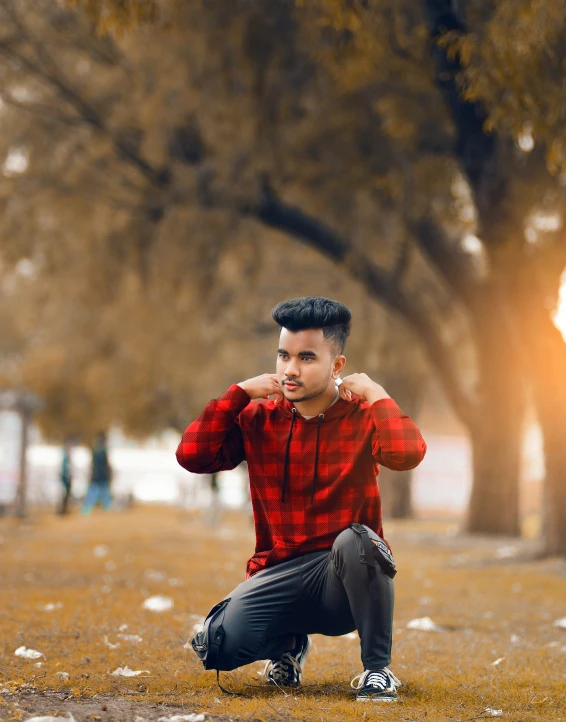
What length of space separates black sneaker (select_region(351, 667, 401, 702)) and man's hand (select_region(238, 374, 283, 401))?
115 cm

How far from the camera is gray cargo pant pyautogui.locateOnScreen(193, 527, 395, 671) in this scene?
387 centimetres

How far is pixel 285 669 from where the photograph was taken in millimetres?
4316

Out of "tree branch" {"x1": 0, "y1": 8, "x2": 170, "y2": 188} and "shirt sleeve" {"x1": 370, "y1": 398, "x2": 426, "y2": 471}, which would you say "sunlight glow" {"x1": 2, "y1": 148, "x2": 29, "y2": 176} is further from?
"shirt sleeve" {"x1": 370, "y1": 398, "x2": 426, "y2": 471}

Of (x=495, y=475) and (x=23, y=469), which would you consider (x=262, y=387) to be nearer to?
(x=495, y=475)

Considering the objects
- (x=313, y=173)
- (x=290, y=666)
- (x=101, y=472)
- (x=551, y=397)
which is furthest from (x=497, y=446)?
(x=290, y=666)

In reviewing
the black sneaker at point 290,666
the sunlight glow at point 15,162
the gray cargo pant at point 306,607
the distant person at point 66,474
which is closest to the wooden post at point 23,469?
the distant person at point 66,474

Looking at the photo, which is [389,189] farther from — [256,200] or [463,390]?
[463,390]

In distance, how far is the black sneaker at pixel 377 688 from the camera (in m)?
3.95

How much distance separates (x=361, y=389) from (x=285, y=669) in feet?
4.14

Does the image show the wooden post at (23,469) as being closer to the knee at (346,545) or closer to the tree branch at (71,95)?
the tree branch at (71,95)

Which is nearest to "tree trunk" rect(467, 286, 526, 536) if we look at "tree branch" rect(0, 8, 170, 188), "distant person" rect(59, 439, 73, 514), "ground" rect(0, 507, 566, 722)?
"ground" rect(0, 507, 566, 722)

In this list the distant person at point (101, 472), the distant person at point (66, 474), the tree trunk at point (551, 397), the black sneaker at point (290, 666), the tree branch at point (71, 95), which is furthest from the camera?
the distant person at point (66, 474)

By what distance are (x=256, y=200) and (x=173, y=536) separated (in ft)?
20.6

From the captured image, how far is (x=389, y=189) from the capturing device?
11969 mm
